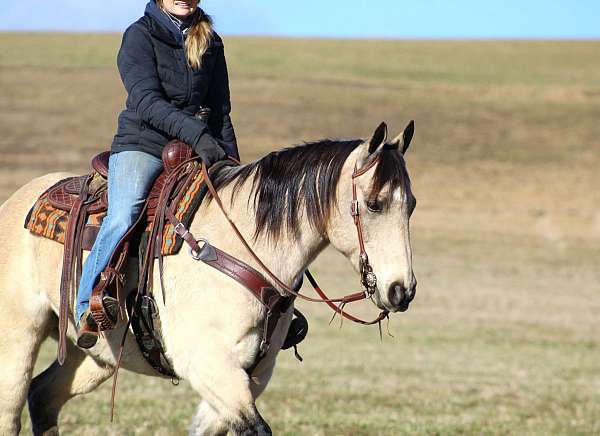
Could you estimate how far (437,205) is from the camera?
115 ft

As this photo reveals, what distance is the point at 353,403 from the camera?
10641mm

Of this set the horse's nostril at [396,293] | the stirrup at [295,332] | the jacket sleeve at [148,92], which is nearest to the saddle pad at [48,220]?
the jacket sleeve at [148,92]

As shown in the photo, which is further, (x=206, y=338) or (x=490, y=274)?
(x=490, y=274)

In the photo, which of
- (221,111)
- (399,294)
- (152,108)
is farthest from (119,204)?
(399,294)

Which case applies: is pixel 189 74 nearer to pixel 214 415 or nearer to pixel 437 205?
pixel 214 415

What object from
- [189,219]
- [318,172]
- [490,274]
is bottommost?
[490,274]

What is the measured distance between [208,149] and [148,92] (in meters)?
0.45

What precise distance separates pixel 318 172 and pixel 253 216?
47cm

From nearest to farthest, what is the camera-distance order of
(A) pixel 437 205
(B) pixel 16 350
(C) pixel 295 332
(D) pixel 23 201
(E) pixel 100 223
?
1. (C) pixel 295 332
2. (E) pixel 100 223
3. (B) pixel 16 350
4. (D) pixel 23 201
5. (A) pixel 437 205

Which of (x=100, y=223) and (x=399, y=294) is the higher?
(x=399, y=294)

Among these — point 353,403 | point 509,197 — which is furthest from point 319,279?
point 509,197

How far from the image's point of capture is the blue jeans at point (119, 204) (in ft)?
18.9

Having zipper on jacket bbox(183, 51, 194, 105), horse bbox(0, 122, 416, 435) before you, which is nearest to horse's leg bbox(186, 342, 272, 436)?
horse bbox(0, 122, 416, 435)

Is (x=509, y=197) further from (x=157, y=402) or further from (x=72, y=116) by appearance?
(x=157, y=402)
